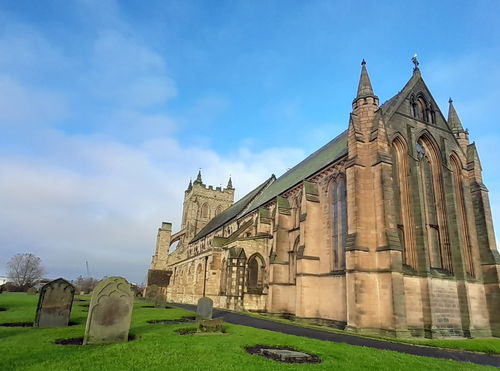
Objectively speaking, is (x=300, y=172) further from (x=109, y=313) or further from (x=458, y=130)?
(x=109, y=313)

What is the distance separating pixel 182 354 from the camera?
8.12 m

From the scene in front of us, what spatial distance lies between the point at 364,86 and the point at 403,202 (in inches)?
319

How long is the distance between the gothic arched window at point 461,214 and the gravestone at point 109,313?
67.0 ft

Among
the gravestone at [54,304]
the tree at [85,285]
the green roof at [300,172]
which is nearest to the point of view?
the gravestone at [54,304]

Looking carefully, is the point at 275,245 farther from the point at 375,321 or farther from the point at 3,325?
the point at 3,325

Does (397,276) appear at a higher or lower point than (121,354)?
higher

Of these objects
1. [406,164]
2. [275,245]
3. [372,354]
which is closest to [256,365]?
[372,354]

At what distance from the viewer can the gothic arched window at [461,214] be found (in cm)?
2084

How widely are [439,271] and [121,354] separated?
1866 centimetres

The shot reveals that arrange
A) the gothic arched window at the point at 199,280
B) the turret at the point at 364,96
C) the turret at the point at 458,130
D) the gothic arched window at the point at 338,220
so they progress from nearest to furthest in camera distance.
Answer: the turret at the point at 364,96 < the gothic arched window at the point at 338,220 < the turret at the point at 458,130 < the gothic arched window at the point at 199,280

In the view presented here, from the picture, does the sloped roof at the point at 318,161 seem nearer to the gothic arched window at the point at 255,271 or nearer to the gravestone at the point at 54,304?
the gothic arched window at the point at 255,271

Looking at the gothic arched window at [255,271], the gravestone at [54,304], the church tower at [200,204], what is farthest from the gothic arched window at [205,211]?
the gravestone at [54,304]

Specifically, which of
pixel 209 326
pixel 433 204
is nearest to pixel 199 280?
pixel 433 204

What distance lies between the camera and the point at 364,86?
21438mm
